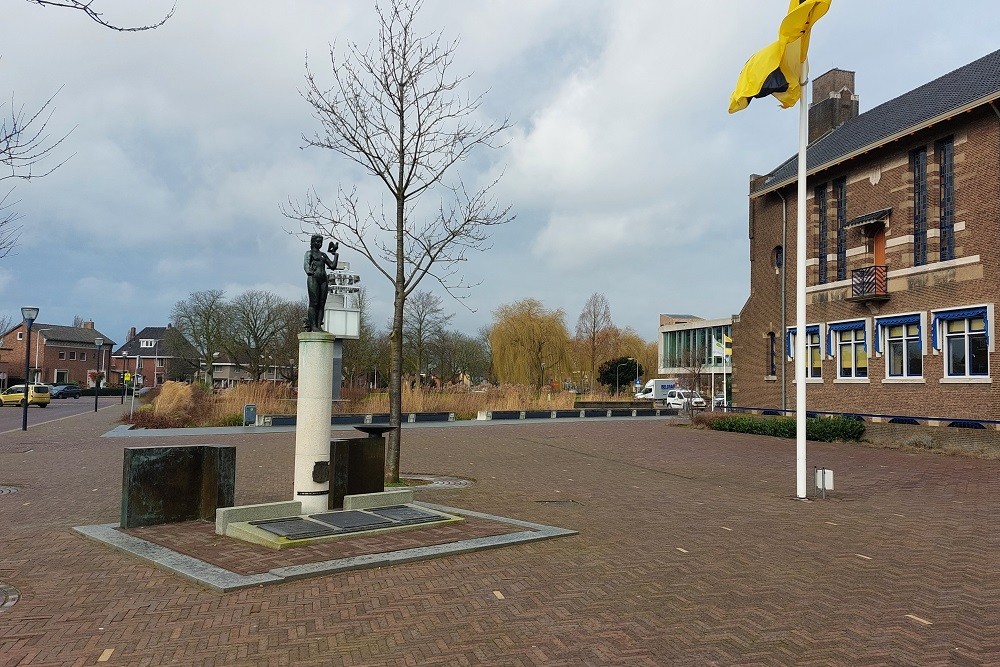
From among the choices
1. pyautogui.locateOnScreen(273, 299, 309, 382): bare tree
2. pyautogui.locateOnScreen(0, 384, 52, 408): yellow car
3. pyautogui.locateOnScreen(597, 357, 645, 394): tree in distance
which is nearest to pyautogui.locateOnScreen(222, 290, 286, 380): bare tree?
pyautogui.locateOnScreen(273, 299, 309, 382): bare tree

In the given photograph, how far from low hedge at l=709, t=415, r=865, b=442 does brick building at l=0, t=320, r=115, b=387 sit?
80.5m

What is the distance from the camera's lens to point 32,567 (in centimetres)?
650

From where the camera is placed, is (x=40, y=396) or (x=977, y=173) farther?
(x=40, y=396)

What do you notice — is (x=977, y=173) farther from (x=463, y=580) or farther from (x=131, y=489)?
(x=131, y=489)

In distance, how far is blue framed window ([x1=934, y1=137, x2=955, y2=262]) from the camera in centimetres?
2233

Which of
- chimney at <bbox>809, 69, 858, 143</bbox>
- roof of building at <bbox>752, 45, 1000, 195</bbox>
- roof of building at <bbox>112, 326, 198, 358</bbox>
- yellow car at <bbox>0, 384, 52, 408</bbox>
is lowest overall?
yellow car at <bbox>0, 384, 52, 408</bbox>

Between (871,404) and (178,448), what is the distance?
78.2 feet

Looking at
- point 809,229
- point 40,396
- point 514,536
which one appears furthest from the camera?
point 40,396

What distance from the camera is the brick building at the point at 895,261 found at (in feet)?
69.7

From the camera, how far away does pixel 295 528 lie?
761 centimetres

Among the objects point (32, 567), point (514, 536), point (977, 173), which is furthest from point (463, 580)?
point (977, 173)

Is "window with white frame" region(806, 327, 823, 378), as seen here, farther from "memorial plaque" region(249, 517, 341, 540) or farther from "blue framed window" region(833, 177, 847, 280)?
"memorial plaque" region(249, 517, 341, 540)

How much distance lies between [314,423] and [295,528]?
141 cm

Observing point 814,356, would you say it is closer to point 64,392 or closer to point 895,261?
point 895,261
